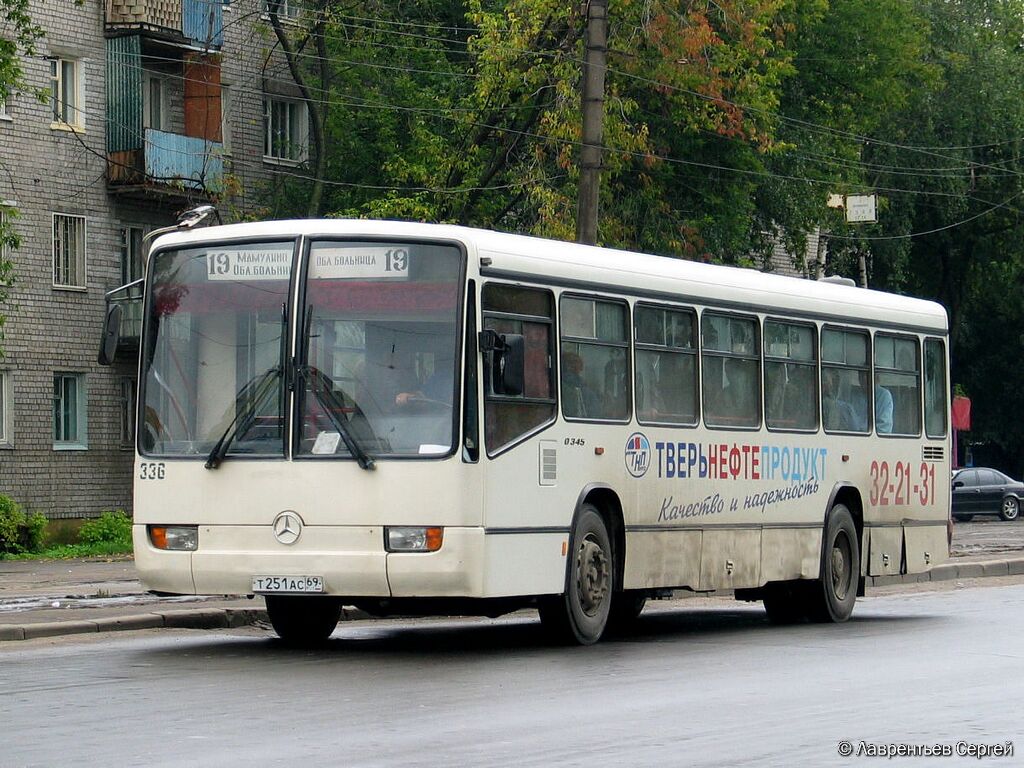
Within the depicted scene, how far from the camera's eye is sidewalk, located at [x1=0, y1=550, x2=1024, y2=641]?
16.6 meters

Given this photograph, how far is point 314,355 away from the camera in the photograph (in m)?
13.9

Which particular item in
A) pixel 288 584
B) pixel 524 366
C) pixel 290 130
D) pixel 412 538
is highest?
pixel 290 130

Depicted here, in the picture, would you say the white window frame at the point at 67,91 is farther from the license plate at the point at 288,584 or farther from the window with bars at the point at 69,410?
the license plate at the point at 288,584

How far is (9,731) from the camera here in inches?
385

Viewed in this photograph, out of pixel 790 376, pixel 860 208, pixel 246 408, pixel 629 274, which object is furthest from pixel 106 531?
pixel 246 408

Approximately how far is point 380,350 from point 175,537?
76.1 inches

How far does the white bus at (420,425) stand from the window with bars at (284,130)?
2706cm

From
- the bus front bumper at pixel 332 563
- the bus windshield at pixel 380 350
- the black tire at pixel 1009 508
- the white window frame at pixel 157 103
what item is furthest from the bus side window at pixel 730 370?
the black tire at pixel 1009 508

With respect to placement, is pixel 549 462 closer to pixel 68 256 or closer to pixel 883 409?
pixel 883 409

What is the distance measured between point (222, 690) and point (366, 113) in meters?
29.8

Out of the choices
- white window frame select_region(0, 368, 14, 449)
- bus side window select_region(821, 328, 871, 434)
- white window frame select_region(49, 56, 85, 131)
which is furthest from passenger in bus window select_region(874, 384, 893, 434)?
white window frame select_region(49, 56, 85, 131)

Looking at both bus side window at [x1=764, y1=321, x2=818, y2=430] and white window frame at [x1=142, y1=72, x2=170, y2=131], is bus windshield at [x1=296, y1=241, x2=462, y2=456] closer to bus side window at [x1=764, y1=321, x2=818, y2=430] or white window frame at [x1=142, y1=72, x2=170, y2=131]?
bus side window at [x1=764, y1=321, x2=818, y2=430]

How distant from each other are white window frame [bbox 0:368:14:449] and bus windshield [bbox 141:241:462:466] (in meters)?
22.8

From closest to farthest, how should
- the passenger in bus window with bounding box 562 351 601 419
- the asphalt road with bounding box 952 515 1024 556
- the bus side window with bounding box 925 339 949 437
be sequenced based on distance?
1. the passenger in bus window with bounding box 562 351 601 419
2. the bus side window with bounding box 925 339 949 437
3. the asphalt road with bounding box 952 515 1024 556
